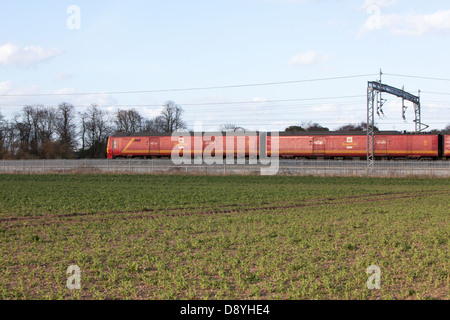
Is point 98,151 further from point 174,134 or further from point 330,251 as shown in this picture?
point 330,251

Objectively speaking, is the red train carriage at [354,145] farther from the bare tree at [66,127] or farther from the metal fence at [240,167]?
the bare tree at [66,127]

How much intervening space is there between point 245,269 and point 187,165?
38.7 metres

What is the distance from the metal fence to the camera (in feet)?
142

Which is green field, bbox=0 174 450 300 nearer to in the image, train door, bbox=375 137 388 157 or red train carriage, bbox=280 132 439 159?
red train carriage, bbox=280 132 439 159

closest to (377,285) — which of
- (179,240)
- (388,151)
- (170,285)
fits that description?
(170,285)

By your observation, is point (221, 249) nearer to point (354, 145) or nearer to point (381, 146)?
point (354, 145)

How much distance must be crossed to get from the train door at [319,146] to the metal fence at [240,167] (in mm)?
5911

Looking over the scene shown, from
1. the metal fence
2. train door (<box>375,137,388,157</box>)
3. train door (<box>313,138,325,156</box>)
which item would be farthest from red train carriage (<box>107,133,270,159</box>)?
train door (<box>375,137,388,157</box>)

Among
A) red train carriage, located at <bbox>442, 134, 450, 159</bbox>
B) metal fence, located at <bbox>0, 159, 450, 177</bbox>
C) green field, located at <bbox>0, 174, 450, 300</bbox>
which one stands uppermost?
red train carriage, located at <bbox>442, 134, 450, 159</bbox>

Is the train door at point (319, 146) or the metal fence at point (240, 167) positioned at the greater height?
the train door at point (319, 146)

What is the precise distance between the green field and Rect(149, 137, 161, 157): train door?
3274 centimetres

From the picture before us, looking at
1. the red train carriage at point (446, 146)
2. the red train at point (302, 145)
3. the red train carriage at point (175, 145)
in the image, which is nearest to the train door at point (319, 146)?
the red train at point (302, 145)

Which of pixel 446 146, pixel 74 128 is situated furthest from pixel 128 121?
pixel 446 146

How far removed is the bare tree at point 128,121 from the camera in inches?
3723
